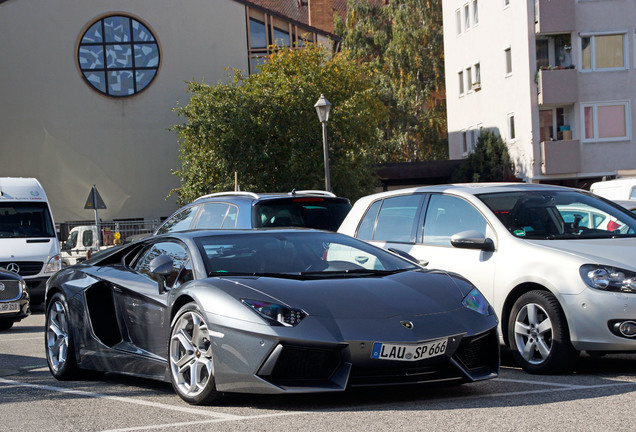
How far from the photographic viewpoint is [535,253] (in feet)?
27.2

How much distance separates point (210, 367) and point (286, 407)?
0.54m

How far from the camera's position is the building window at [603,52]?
4491 cm

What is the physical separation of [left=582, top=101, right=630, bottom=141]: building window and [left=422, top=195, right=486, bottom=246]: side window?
36.9 metres

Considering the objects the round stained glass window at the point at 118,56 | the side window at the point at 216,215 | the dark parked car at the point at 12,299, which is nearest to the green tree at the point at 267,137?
the round stained glass window at the point at 118,56

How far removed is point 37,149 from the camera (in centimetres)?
5269

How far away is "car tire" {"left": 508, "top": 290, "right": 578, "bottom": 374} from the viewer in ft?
25.7

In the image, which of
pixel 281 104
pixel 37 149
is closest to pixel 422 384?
pixel 281 104

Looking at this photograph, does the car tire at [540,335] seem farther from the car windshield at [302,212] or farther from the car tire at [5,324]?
the car tire at [5,324]

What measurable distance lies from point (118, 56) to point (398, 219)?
44451mm

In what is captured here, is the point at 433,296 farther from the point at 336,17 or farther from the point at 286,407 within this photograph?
the point at 336,17

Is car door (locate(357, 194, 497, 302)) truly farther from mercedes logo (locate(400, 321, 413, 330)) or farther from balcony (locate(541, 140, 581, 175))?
balcony (locate(541, 140, 581, 175))

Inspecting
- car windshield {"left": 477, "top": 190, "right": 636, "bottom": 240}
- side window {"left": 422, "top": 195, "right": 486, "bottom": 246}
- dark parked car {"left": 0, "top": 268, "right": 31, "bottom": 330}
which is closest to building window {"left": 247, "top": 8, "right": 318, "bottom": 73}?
dark parked car {"left": 0, "top": 268, "right": 31, "bottom": 330}

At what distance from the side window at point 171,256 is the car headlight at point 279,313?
1.14 metres

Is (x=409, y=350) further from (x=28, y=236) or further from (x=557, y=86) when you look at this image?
(x=557, y=86)
